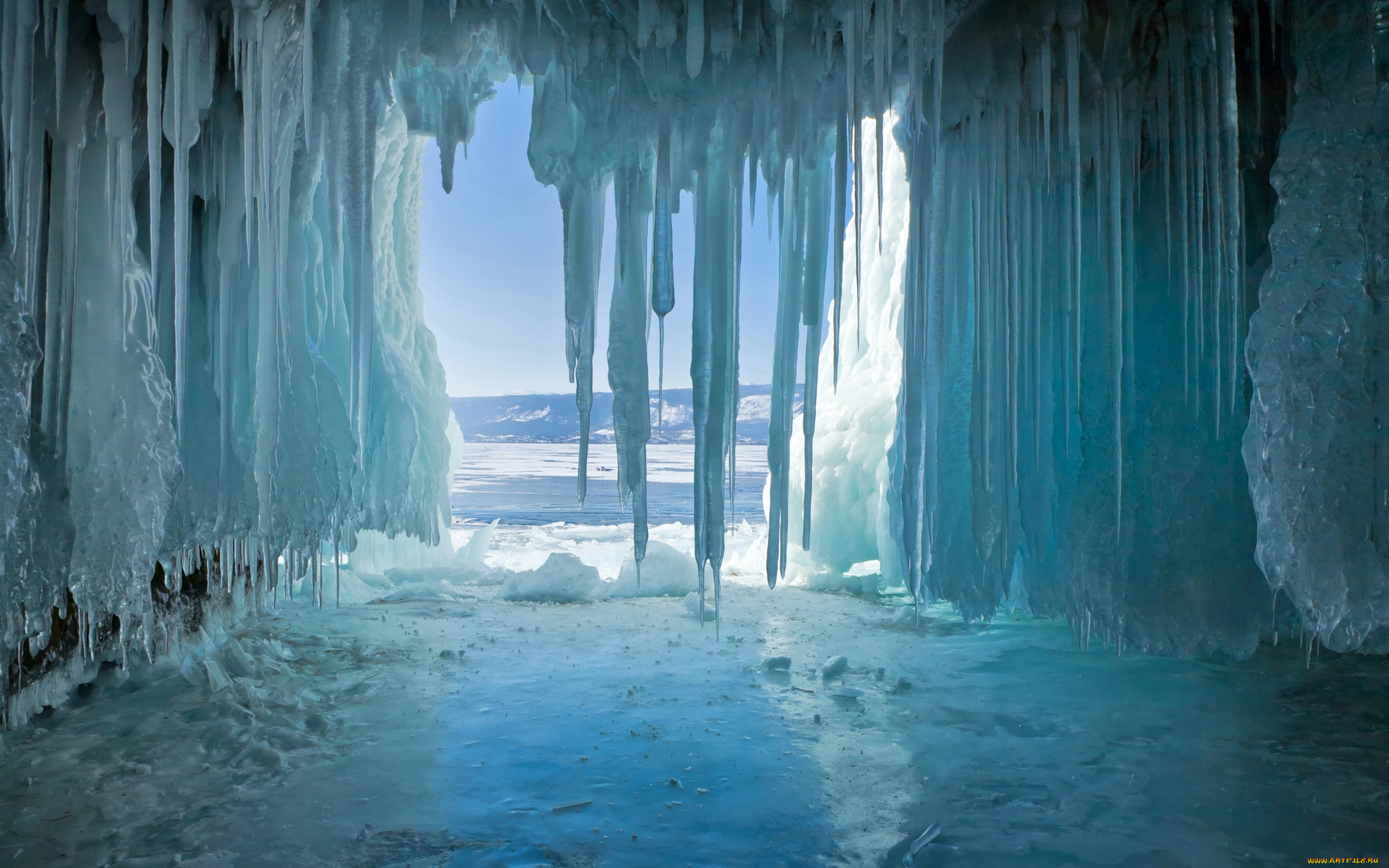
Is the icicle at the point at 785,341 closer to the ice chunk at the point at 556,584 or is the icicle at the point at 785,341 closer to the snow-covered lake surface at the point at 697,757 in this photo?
the snow-covered lake surface at the point at 697,757

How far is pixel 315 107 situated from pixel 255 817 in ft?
10.4

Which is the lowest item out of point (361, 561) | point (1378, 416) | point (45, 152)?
point (361, 561)

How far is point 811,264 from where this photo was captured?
4684 millimetres

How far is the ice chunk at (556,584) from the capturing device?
Answer: 26.1ft

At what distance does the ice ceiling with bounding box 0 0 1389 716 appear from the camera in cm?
349

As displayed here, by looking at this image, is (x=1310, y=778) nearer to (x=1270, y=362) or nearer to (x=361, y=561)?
(x=1270, y=362)

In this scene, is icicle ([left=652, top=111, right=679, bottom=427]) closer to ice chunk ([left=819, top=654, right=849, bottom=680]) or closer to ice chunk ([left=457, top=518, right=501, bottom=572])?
ice chunk ([left=819, top=654, right=849, bottom=680])

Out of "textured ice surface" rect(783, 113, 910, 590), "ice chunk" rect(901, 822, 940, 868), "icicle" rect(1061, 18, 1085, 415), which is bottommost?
"ice chunk" rect(901, 822, 940, 868)

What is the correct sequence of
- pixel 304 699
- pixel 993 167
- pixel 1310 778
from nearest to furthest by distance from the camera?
pixel 1310 778 < pixel 304 699 < pixel 993 167

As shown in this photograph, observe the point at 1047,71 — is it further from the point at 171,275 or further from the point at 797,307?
the point at 171,275

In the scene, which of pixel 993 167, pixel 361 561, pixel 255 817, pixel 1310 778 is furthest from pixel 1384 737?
pixel 361 561

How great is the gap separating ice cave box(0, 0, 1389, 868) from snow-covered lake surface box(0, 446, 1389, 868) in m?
0.03

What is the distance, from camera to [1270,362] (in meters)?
3.60

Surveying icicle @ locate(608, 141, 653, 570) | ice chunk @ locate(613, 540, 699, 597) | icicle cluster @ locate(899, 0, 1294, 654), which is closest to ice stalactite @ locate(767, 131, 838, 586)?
icicle cluster @ locate(899, 0, 1294, 654)
